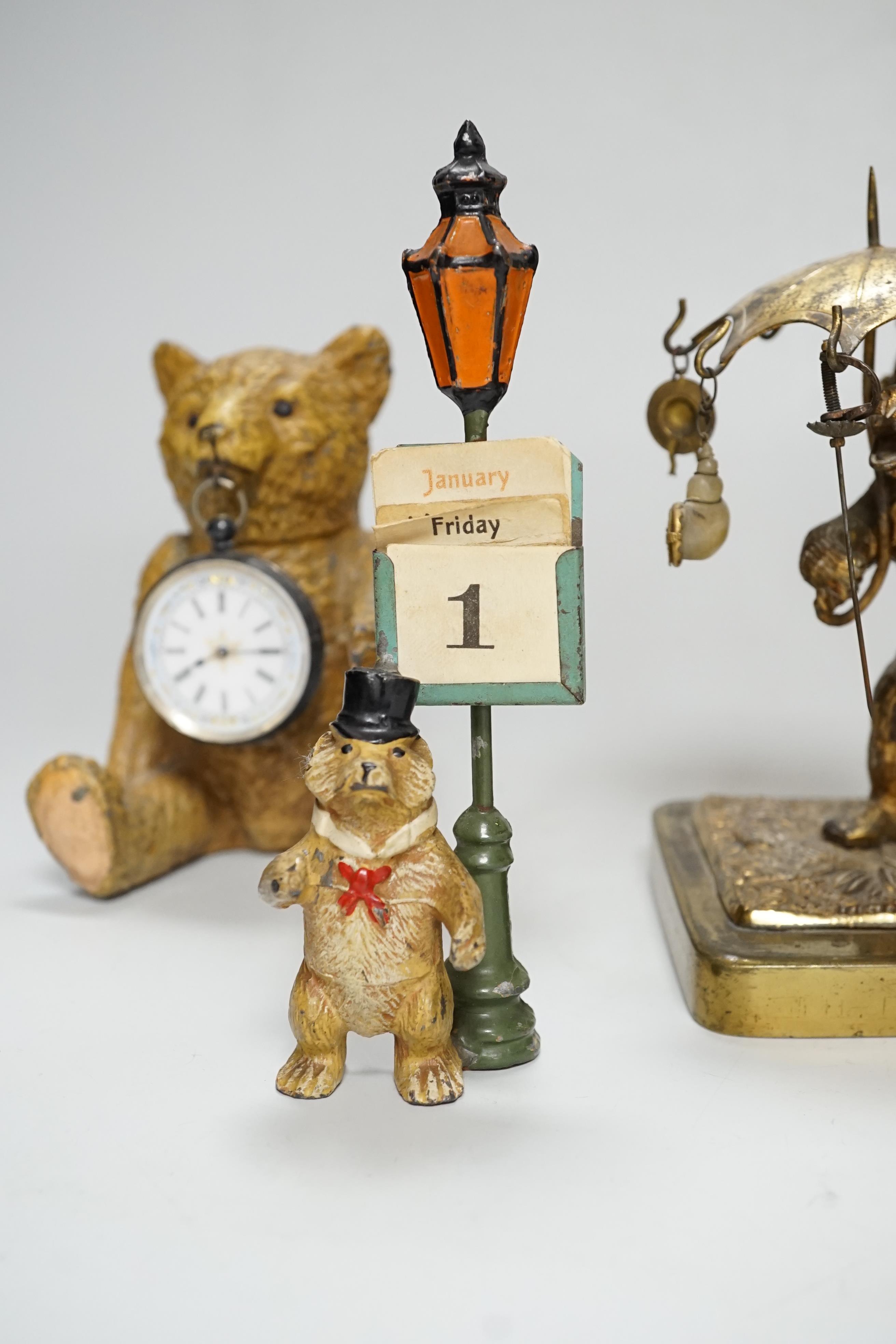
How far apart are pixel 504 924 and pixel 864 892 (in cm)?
48

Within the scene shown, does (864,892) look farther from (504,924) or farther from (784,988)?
(504,924)

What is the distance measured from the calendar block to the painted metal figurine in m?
0.28

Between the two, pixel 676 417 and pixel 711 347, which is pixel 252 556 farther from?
pixel 711 347

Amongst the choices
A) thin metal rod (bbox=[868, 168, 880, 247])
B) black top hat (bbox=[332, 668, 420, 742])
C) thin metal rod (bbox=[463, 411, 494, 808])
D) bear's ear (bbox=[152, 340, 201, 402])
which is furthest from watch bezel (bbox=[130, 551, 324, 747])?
thin metal rod (bbox=[868, 168, 880, 247])

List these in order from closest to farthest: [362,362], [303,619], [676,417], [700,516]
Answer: [700,516]
[676,417]
[303,619]
[362,362]

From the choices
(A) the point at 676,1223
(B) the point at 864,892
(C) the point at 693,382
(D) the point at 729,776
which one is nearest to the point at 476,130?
(C) the point at 693,382

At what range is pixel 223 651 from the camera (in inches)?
89.3

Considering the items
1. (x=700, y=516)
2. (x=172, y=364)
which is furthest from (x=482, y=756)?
(x=172, y=364)

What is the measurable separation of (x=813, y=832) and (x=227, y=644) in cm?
89

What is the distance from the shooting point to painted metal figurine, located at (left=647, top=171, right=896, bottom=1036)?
169cm

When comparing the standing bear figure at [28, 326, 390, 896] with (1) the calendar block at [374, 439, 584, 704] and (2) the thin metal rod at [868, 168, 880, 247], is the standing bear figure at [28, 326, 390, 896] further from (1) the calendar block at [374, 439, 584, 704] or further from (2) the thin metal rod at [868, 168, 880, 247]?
(2) the thin metal rod at [868, 168, 880, 247]

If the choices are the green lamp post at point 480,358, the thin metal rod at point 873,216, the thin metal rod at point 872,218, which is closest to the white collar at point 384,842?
the green lamp post at point 480,358

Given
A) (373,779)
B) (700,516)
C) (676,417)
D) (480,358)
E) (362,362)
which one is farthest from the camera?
(362,362)

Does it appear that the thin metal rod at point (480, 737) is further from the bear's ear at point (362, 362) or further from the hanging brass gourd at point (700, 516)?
the bear's ear at point (362, 362)
